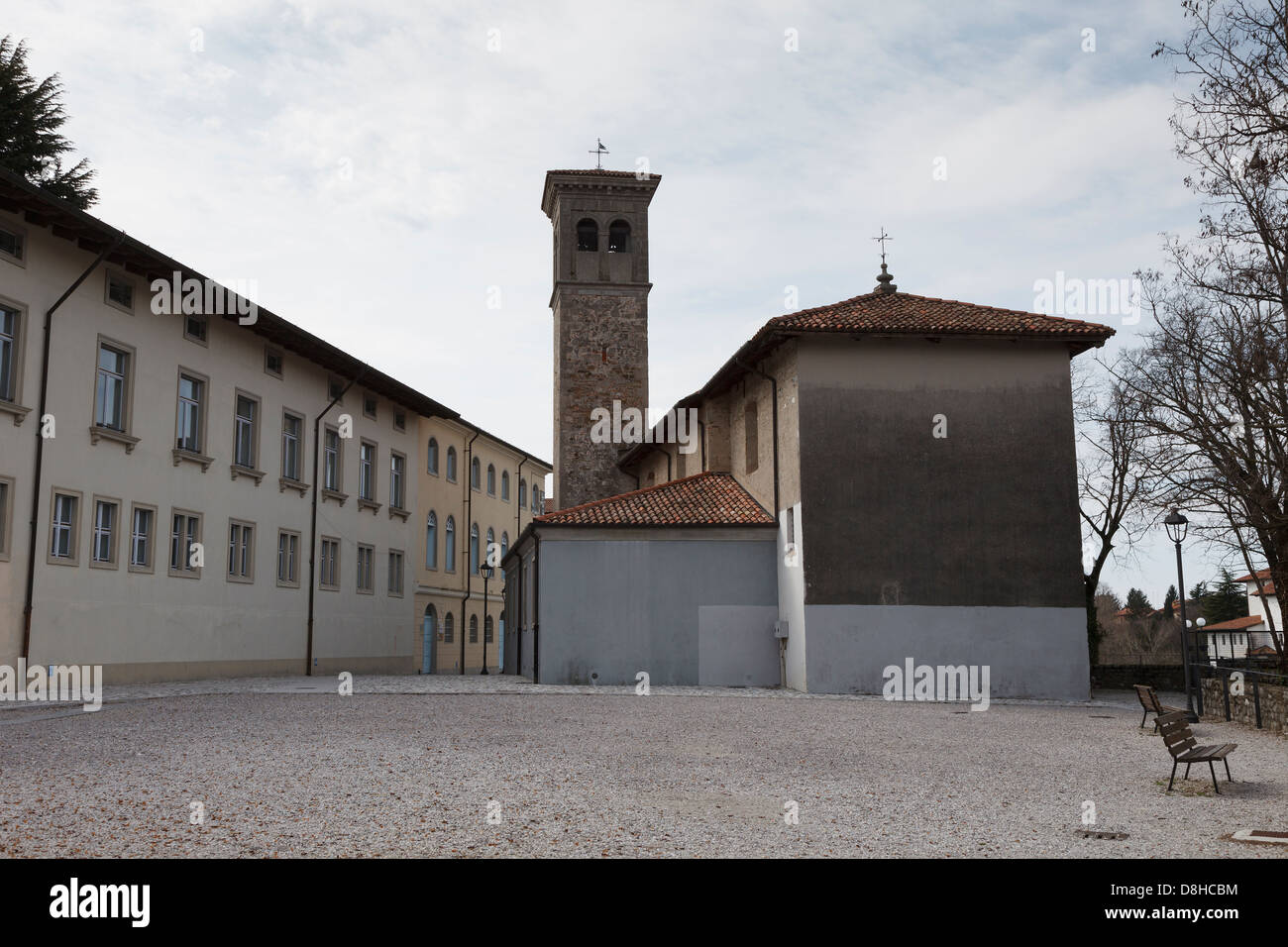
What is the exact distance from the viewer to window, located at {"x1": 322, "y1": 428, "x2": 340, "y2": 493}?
103 ft

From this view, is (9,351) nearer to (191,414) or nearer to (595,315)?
(191,414)

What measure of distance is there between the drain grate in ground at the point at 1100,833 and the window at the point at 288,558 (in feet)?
79.6

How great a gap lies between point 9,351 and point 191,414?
5784 mm

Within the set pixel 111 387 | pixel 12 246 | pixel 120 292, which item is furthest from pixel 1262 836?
pixel 120 292

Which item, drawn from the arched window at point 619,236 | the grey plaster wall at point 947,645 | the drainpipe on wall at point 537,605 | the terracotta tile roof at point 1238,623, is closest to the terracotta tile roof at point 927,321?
the grey plaster wall at point 947,645

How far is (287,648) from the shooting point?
93.9ft

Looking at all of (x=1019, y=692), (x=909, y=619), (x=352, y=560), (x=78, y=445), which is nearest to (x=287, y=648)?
(x=352, y=560)

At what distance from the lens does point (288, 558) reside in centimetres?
2938

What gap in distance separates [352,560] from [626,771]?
2393 centimetres

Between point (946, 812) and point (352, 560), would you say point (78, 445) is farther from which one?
point (946, 812)

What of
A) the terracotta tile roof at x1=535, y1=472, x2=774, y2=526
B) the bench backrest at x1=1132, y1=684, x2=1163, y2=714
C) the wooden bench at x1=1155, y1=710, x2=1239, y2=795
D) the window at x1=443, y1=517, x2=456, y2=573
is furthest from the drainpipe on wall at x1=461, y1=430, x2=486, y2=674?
the wooden bench at x1=1155, y1=710, x2=1239, y2=795

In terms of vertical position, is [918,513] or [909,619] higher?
[918,513]

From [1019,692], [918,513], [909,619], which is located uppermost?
[918,513]

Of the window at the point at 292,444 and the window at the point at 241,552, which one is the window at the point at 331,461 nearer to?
the window at the point at 292,444
